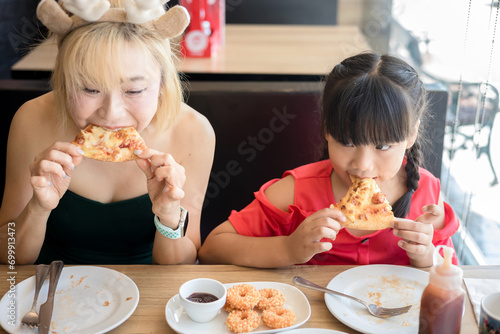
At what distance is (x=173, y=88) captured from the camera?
1.79 m

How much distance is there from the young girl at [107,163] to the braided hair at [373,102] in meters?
0.49

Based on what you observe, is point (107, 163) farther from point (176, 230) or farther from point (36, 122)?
point (176, 230)

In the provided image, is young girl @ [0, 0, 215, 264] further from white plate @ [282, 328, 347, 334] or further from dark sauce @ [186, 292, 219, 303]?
white plate @ [282, 328, 347, 334]

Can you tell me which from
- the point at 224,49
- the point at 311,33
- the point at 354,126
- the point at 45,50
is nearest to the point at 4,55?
the point at 45,50

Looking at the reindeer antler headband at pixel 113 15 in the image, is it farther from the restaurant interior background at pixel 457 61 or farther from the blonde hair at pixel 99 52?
the restaurant interior background at pixel 457 61

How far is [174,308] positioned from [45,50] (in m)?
2.67

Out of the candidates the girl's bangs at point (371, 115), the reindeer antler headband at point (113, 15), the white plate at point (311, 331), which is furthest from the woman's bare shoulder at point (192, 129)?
the white plate at point (311, 331)

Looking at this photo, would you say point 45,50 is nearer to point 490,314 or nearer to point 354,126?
point 354,126

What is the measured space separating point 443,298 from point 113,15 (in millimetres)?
1149

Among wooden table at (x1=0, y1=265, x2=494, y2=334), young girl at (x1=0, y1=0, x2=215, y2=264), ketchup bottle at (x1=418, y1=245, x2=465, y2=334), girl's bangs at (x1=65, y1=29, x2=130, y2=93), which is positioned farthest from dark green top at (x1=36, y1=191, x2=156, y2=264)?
ketchup bottle at (x1=418, y1=245, x2=465, y2=334)

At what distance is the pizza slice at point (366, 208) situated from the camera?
1.53 metres

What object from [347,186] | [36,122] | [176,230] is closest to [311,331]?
[176,230]

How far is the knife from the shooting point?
4.11 ft

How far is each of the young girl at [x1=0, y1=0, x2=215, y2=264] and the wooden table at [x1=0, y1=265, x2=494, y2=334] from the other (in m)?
0.14
